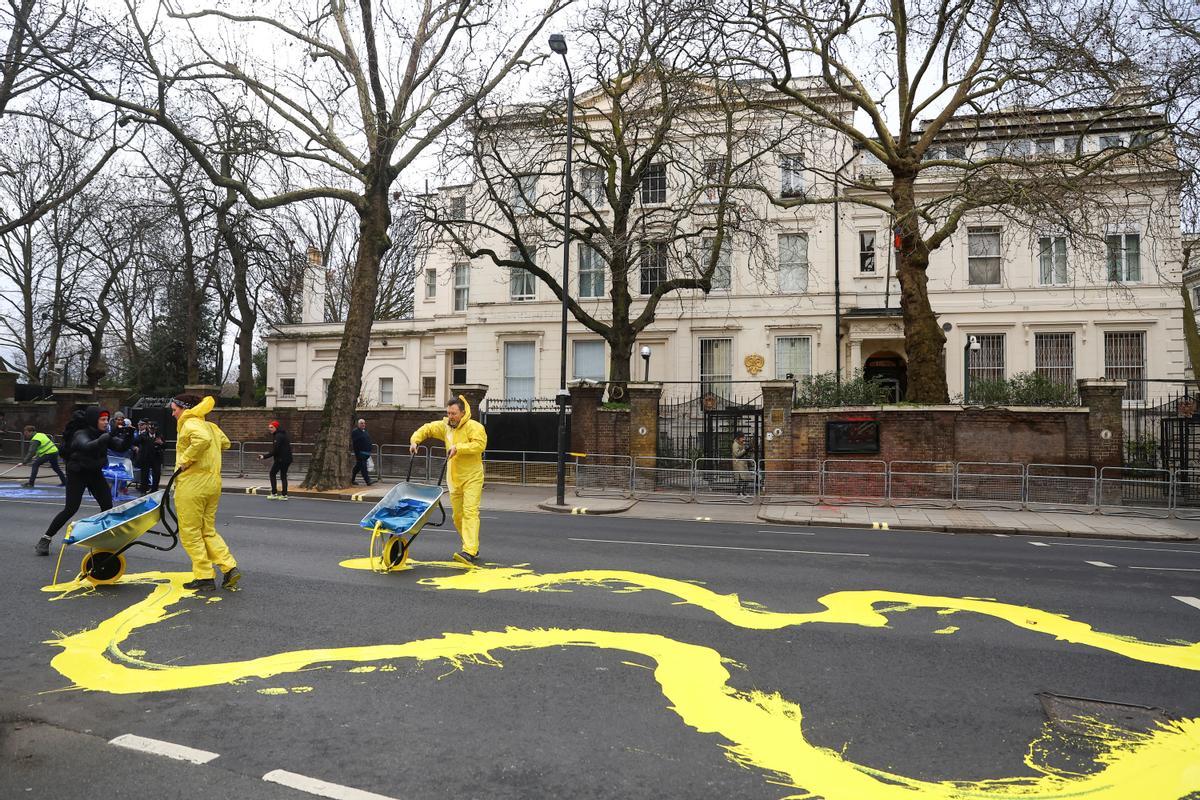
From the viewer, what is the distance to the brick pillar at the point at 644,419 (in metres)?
21.8

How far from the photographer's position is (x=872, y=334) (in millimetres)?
26750

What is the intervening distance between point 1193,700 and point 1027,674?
0.99 metres

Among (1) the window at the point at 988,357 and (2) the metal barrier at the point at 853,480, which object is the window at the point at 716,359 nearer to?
(1) the window at the point at 988,357

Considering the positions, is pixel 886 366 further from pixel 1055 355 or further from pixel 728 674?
pixel 728 674

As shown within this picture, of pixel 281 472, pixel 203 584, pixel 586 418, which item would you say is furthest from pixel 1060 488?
pixel 281 472

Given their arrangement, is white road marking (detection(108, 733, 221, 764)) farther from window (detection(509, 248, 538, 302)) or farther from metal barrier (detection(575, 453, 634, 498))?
window (detection(509, 248, 538, 302))

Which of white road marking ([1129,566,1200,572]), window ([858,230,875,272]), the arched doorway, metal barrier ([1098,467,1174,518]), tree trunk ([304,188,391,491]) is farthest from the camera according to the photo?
the arched doorway

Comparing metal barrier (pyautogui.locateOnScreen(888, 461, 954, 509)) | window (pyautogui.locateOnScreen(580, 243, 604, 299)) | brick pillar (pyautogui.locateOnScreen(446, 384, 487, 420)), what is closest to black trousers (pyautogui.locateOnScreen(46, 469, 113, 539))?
brick pillar (pyautogui.locateOnScreen(446, 384, 487, 420))

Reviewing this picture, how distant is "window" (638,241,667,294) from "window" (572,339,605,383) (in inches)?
120

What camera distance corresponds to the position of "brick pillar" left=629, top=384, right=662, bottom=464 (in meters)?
21.8

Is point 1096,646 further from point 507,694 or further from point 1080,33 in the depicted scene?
point 1080,33

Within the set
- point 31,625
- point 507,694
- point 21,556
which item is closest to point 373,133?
point 21,556

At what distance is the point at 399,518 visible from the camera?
8750 millimetres

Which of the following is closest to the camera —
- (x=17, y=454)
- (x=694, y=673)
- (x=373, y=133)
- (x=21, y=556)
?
(x=694, y=673)
